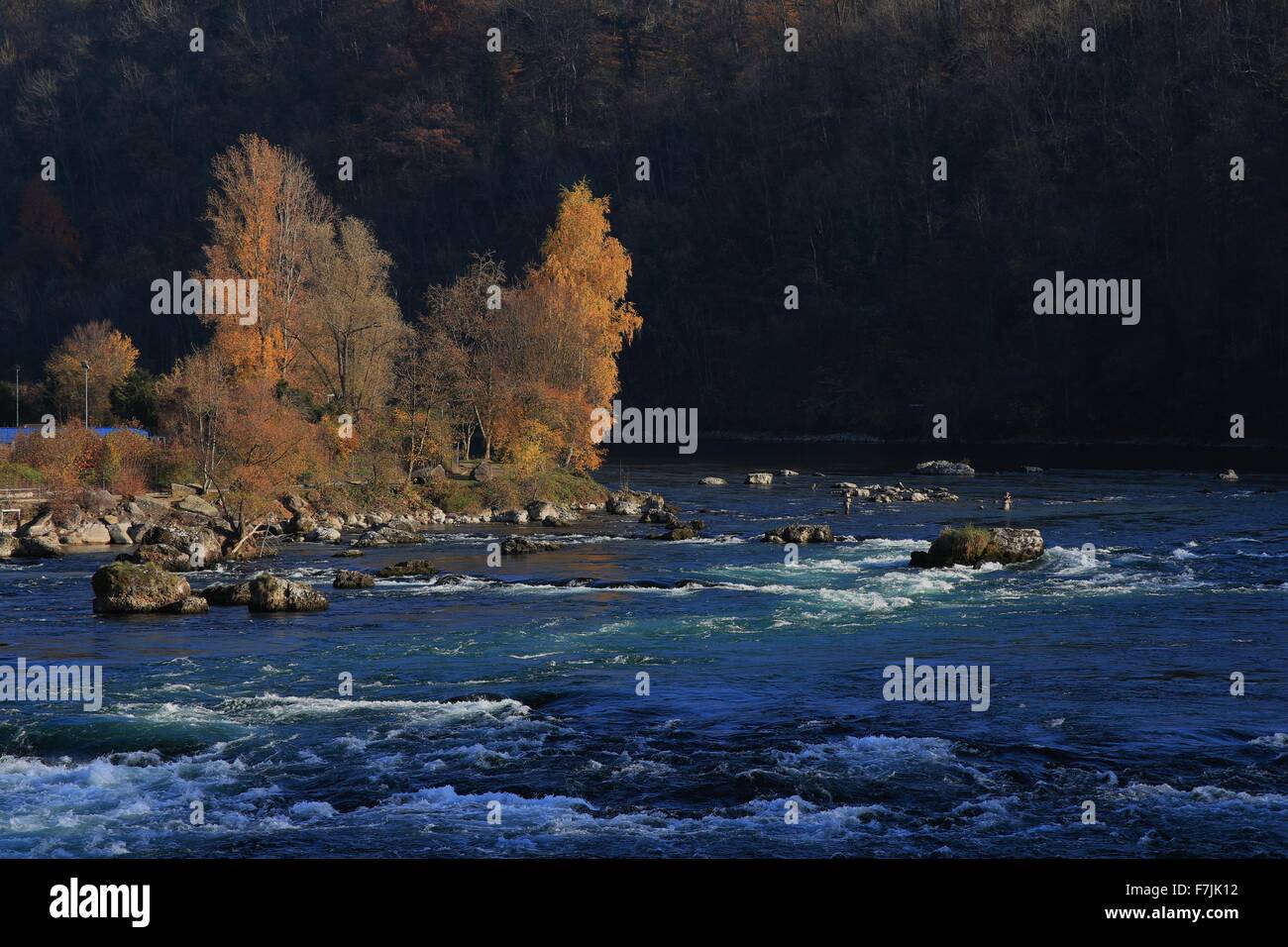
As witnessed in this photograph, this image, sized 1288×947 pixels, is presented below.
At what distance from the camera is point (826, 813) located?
1789 centimetres

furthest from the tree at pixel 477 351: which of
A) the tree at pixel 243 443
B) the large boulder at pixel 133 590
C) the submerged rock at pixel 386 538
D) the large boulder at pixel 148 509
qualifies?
the large boulder at pixel 133 590

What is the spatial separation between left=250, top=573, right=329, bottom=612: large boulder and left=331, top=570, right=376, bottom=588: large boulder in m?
3.03

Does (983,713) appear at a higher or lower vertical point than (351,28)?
lower

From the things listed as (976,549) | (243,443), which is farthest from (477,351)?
(976,549)

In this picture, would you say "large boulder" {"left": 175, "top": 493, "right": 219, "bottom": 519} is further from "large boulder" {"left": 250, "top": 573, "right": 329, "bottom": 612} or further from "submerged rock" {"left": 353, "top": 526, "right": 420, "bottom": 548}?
"large boulder" {"left": 250, "top": 573, "right": 329, "bottom": 612}

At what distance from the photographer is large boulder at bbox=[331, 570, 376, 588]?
37.1m

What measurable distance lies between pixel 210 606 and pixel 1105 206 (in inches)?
3453

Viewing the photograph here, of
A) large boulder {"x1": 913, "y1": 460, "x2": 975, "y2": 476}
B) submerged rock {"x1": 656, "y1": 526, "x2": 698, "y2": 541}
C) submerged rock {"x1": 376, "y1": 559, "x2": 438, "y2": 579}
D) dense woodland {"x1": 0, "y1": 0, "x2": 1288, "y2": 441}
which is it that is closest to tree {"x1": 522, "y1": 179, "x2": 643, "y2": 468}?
dense woodland {"x1": 0, "y1": 0, "x2": 1288, "y2": 441}

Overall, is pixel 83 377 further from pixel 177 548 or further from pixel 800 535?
pixel 800 535

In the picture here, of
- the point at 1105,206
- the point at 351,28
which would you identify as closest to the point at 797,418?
the point at 1105,206

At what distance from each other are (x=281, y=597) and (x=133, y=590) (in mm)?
3479

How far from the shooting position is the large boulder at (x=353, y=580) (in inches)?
1462

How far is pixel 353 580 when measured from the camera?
122 ft
